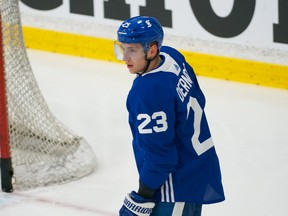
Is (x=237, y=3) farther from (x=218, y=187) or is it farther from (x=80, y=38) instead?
(x=218, y=187)

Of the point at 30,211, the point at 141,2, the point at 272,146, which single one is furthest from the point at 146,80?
the point at 141,2

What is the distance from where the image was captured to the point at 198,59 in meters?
6.77

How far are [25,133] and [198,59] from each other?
7.08ft

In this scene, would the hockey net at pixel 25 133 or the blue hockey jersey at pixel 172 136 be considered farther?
the hockey net at pixel 25 133

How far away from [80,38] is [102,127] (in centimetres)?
166

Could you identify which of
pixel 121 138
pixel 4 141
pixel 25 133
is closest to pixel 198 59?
pixel 121 138

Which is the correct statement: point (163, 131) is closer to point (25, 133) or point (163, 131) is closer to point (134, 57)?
point (134, 57)

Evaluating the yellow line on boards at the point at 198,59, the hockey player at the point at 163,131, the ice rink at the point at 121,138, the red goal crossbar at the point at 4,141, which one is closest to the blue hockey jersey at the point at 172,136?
the hockey player at the point at 163,131

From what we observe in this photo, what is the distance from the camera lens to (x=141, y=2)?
6820 millimetres

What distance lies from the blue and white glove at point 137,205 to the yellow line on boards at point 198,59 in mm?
3624

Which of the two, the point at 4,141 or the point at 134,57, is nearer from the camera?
the point at 134,57

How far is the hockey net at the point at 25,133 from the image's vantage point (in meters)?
4.76

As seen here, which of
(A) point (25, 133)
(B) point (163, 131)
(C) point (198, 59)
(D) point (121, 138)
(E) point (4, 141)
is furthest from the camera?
(C) point (198, 59)

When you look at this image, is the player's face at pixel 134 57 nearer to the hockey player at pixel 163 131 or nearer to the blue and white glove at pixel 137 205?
the hockey player at pixel 163 131
